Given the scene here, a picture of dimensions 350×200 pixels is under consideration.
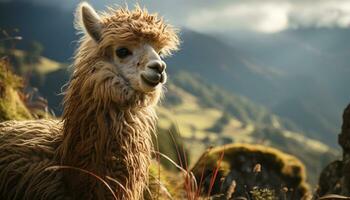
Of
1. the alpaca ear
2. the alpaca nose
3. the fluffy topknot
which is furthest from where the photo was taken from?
the alpaca ear

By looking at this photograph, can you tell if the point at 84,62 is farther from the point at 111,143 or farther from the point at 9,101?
the point at 9,101

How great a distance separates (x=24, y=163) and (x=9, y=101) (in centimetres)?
353

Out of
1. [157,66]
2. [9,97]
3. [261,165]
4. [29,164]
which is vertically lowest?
[29,164]

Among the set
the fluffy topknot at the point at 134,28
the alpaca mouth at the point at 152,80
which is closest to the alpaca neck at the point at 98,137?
the alpaca mouth at the point at 152,80

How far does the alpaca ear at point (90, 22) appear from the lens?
6430mm

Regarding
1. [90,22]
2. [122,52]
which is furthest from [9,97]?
[122,52]

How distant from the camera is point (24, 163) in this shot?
6117 mm

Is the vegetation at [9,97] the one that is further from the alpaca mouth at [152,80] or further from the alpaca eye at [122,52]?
the alpaca mouth at [152,80]

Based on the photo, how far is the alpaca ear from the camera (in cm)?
643

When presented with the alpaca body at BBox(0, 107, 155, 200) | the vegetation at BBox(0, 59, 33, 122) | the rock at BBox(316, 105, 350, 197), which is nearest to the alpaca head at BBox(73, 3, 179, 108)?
the alpaca body at BBox(0, 107, 155, 200)

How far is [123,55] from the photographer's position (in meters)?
6.20

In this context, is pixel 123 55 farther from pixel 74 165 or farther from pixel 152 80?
pixel 74 165

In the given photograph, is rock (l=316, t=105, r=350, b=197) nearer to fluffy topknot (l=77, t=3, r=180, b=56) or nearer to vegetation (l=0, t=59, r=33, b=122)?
fluffy topknot (l=77, t=3, r=180, b=56)

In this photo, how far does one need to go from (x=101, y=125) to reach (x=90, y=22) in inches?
57.6
